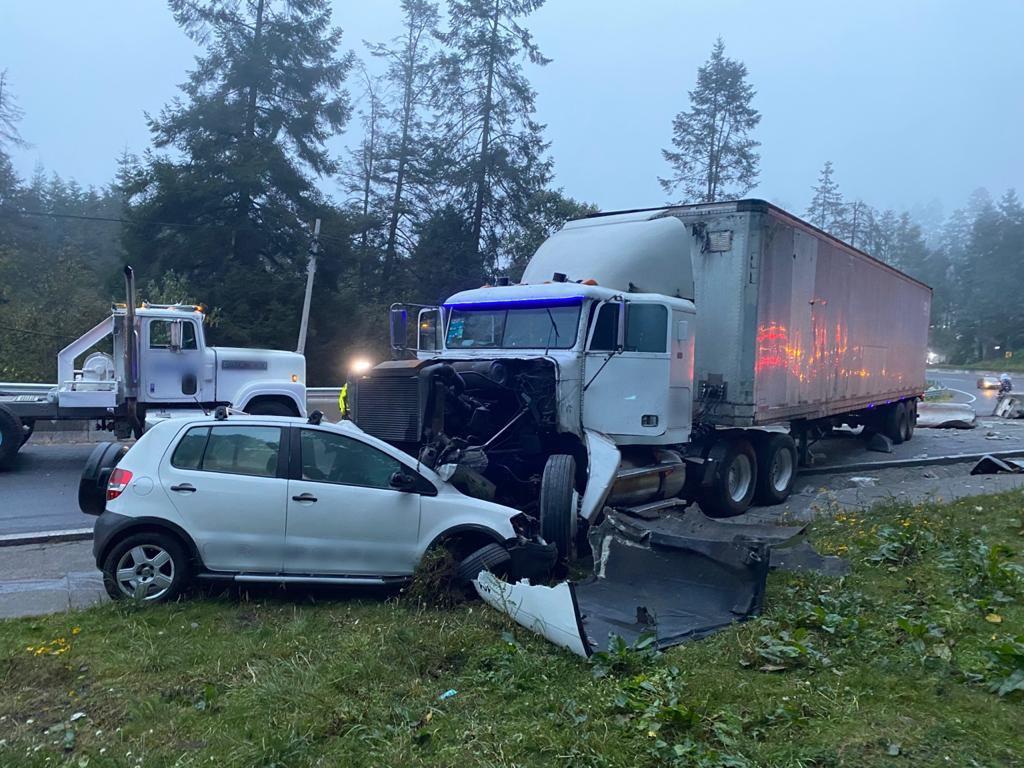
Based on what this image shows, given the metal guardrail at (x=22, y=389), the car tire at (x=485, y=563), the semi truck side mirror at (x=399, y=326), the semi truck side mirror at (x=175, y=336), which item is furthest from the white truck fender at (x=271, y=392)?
the car tire at (x=485, y=563)

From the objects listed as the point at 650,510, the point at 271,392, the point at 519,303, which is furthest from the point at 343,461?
the point at 271,392

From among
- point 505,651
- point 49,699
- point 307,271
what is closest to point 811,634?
point 505,651

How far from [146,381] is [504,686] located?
10.7 m

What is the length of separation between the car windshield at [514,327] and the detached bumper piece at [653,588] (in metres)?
2.48

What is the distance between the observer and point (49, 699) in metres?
4.12

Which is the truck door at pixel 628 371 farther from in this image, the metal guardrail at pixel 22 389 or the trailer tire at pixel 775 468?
the metal guardrail at pixel 22 389

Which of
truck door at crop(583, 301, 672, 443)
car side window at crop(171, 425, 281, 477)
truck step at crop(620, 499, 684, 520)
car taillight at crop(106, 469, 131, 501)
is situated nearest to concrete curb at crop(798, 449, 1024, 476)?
truck door at crop(583, 301, 672, 443)

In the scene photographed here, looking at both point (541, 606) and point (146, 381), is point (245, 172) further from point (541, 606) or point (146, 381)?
point (541, 606)

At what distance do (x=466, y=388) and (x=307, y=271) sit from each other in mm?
19998

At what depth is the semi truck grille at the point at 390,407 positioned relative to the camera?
747 cm

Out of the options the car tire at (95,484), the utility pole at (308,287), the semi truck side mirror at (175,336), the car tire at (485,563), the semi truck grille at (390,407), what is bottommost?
the car tire at (485,563)

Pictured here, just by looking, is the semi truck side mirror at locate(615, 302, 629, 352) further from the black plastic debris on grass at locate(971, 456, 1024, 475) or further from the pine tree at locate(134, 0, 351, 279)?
the pine tree at locate(134, 0, 351, 279)

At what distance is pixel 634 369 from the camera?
27.1 ft

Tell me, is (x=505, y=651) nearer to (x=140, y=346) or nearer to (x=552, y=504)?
(x=552, y=504)
